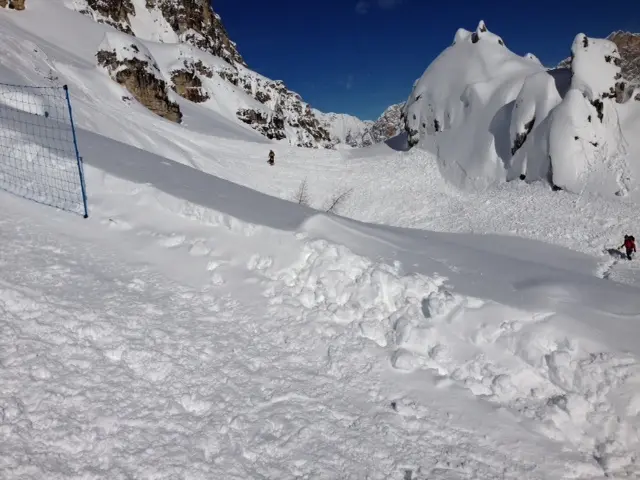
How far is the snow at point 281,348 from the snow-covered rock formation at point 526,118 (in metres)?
16.6

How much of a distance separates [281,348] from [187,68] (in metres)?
52.5

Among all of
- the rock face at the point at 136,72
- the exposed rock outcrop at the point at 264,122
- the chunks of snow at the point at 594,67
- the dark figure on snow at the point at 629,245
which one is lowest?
the dark figure on snow at the point at 629,245

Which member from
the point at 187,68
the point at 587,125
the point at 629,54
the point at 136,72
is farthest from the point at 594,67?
the point at 187,68

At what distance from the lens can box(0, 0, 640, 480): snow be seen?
3393mm

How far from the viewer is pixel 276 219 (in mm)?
7297

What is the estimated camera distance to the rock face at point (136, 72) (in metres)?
35.6

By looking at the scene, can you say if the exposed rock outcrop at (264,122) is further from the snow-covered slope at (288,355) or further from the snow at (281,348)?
the snow-covered slope at (288,355)

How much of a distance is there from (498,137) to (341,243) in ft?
70.4

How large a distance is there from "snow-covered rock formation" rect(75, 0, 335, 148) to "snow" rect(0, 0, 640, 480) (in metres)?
32.9

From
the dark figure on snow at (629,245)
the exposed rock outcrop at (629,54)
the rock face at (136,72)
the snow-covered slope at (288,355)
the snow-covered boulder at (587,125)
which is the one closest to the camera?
the snow-covered slope at (288,355)

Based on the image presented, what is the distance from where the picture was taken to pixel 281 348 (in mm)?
4797

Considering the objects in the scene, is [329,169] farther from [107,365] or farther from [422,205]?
[107,365]

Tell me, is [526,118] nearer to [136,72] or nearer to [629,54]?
[629,54]

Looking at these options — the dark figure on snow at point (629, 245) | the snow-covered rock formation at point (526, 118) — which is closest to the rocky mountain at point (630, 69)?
the snow-covered rock formation at point (526, 118)
